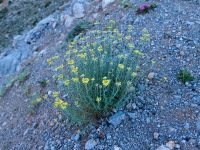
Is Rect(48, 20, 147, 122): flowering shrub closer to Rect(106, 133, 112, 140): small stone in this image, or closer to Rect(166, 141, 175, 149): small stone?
Rect(106, 133, 112, 140): small stone

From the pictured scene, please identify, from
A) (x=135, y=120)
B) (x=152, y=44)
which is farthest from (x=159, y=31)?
(x=135, y=120)

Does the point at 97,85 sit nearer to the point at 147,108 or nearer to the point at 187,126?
the point at 147,108

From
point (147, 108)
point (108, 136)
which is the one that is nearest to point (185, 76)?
point (147, 108)

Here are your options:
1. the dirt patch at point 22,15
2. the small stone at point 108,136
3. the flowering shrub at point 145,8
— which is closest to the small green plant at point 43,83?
the flowering shrub at point 145,8

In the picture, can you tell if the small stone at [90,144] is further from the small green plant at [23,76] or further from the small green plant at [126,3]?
the small green plant at [126,3]

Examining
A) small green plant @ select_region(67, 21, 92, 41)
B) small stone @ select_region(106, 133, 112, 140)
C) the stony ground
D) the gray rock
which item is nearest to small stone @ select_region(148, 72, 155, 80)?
the stony ground

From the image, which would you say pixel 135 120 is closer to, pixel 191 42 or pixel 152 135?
pixel 152 135
